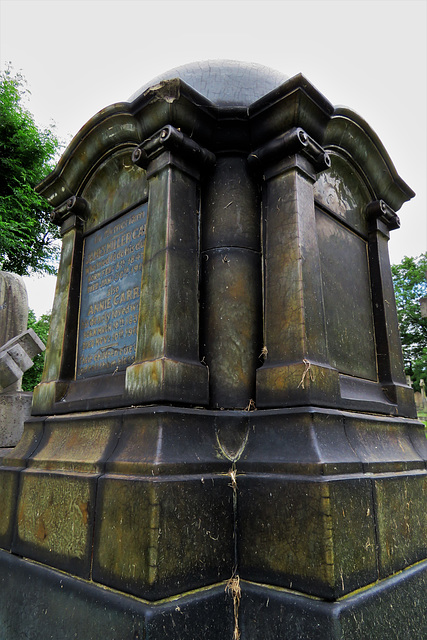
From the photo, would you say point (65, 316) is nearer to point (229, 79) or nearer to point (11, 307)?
point (229, 79)

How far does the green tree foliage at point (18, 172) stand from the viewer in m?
18.2

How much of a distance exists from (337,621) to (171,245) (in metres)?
2.13

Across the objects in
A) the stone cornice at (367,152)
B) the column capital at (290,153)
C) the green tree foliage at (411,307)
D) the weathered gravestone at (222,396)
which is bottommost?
the weathered gravestone at (222,396)

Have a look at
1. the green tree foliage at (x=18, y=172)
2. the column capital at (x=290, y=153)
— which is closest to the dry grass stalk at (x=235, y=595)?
the column capital at (x=290, y=153)

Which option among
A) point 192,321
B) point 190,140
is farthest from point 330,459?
point 190,140

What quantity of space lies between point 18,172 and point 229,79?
1748 cm

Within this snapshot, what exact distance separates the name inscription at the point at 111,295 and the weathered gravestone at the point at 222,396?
0.02 metres

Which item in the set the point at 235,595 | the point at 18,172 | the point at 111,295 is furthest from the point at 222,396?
the point at 18,172

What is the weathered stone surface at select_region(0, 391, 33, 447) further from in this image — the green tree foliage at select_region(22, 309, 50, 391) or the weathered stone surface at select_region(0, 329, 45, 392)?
the green tree foliage at select_region(22, 309, 50, 391)

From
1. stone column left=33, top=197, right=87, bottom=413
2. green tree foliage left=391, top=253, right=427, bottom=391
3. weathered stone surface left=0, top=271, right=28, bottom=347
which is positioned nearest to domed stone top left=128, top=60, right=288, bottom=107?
stone column left=33, top=197, right=87, bottom=413

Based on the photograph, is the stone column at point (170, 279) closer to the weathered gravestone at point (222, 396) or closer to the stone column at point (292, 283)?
the weathered gravestone at point (222, 396)

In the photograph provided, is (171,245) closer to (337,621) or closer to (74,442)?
(74,442)

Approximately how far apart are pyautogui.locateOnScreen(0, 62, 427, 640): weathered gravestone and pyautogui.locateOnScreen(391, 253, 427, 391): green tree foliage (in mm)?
29354

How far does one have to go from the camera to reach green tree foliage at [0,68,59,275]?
18.2 meters
